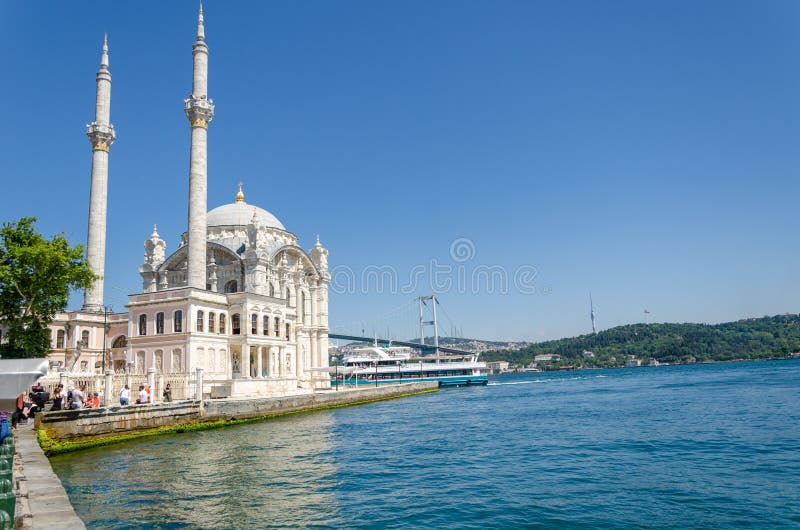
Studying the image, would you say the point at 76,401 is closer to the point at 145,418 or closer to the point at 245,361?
the point at 145,418

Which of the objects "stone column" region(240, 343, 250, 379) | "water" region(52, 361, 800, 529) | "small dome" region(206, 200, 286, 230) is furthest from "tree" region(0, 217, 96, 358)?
"small dome" region(206, 200, 286, 230)

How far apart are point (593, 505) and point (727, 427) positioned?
13.2 metres

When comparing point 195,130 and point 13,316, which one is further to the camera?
point 195,130

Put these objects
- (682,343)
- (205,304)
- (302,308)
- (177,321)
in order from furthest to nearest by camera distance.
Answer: (682,343)
(302,308)
(205,304)
(177,321)

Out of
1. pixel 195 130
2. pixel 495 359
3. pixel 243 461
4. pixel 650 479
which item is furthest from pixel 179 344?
pixel 495 359

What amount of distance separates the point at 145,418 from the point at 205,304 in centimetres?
1233

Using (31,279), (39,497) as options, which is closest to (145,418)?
(31,279)

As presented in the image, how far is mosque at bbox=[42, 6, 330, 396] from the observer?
107ft

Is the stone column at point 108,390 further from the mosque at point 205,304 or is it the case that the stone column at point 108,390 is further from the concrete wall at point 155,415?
the mosque at point 205,304

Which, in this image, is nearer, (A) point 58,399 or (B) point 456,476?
(B) point 456,476

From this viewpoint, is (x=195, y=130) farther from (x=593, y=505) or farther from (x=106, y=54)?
(x=593, y=505)

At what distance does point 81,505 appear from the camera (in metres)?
11.1

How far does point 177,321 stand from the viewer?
106ft

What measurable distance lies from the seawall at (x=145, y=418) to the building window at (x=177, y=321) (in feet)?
23.7
